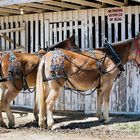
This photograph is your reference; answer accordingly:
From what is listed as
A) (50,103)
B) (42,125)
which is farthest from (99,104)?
(42,125)

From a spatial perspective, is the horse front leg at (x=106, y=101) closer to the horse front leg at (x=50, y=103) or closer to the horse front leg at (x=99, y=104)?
the horse front leg at (x=99, y=104)

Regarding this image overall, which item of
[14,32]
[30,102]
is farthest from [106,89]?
[14,32]

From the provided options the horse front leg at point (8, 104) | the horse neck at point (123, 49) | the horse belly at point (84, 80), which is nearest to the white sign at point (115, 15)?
the horse neck at point (123, 49)

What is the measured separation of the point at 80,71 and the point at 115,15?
217cm

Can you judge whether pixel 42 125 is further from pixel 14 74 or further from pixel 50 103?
pixel 14 74

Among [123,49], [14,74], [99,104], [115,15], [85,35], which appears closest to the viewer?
[14,74]

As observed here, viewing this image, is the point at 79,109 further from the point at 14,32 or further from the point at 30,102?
the point at 14,32

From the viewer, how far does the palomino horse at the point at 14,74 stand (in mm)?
9812

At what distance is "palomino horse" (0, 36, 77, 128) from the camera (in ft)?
32.2

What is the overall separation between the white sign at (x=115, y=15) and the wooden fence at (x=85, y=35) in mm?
77

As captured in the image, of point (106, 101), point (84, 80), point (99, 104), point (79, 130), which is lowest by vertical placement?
point (79, 130)

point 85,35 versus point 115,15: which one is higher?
point 115,15

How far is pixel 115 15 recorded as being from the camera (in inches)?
437

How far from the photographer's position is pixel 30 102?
41.4ft
